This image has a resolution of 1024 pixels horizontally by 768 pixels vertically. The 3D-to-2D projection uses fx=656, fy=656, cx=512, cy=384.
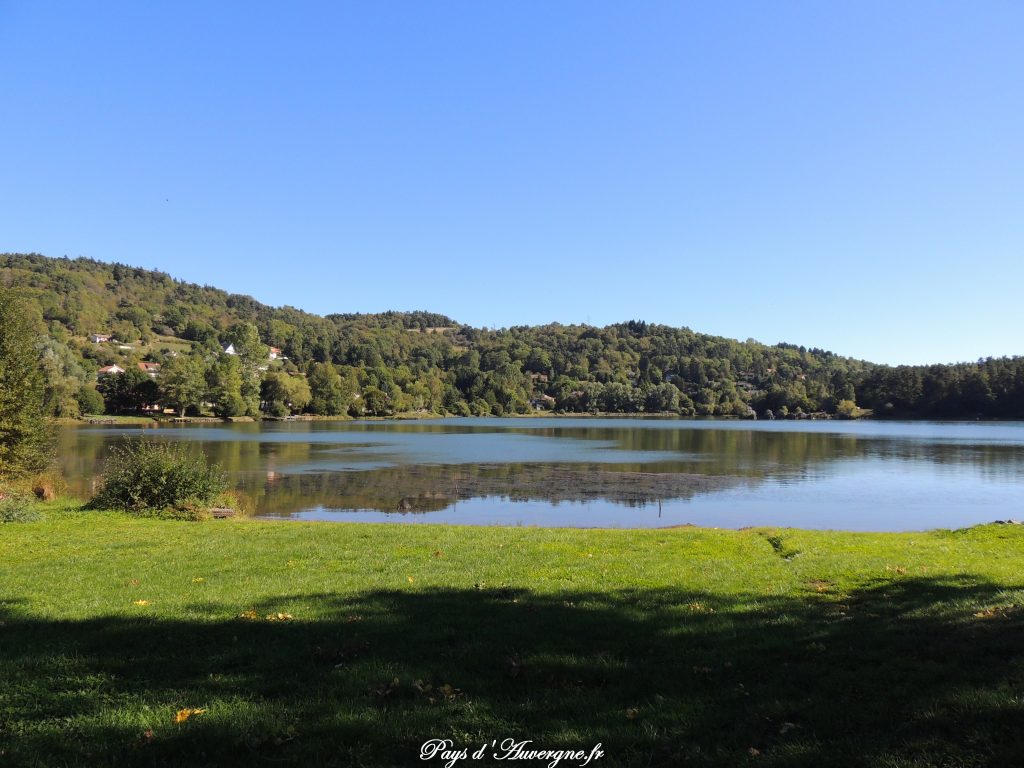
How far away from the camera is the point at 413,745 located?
462 centimetres

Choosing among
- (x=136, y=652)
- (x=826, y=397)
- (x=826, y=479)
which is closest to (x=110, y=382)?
(x=826, y=479)

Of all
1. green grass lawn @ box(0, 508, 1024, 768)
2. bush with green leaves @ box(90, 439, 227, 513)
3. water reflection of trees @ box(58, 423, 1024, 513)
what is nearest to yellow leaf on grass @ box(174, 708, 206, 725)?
green grass lawn @ box(0, 508, 1024, 768)

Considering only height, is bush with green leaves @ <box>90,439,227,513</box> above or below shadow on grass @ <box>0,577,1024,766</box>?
below

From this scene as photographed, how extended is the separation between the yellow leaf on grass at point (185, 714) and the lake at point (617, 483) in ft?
64.4

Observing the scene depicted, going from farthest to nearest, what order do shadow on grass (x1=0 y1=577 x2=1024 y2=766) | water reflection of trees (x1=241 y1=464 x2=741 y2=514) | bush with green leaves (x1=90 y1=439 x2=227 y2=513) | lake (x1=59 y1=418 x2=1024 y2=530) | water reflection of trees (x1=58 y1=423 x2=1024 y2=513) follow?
water reflection of trees (x1=58 y1=423 x2=1024 y2=513) → water reflection of trees (x1=241 y1=464 x2=741 y2=514) → lake (x1=59 y1=418 x2=1024 y2=530) → bush with green leaves (x1=90 y1=439 x2=227 y2=513) → shadow on grass (x1=0 y1=577 x2=1024 y2=766)

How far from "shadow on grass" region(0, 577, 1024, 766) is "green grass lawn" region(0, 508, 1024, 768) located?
0.02 meters

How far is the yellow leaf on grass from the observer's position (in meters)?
4.95

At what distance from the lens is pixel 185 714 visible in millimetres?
5027

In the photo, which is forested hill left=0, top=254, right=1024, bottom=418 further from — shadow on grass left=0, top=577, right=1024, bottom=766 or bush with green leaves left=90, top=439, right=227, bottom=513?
shadow on grass left=0, top=577, right=1024, bottom=766

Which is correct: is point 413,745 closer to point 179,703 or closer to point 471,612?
point 179,703

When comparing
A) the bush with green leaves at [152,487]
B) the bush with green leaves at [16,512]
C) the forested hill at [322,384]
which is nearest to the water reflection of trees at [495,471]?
the bush with green leaves at [152,487]

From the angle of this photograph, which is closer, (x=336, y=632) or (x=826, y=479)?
(x=336, y=632)

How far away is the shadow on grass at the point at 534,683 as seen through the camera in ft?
14.8

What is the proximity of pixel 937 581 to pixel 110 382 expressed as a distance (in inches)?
4871
